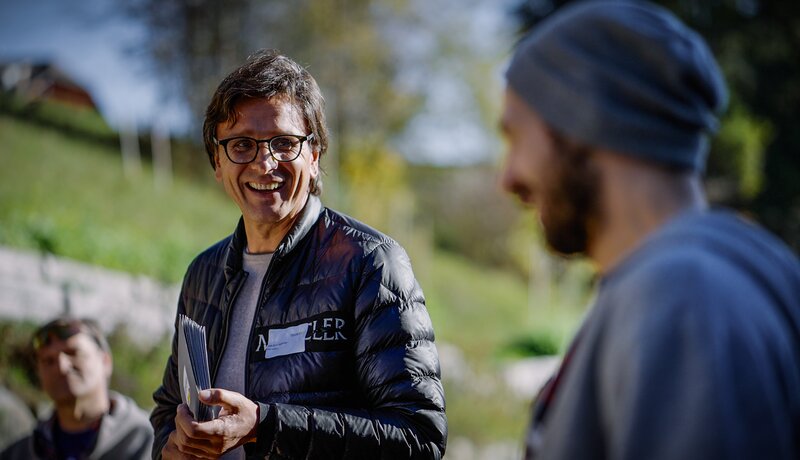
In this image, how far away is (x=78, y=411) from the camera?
330 centimetres

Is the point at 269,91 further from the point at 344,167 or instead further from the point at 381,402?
the point at 344,167

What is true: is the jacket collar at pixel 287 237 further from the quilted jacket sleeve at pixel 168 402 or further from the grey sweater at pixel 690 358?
the grey sweater at pixel 690 358

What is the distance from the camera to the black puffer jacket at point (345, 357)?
196 cm

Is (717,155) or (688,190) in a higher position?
(688,190)

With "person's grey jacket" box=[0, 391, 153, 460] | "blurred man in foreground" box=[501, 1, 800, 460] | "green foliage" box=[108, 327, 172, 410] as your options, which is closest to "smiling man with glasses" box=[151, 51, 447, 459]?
"blurred man in foreground" box=[501, 1, 800, 460]

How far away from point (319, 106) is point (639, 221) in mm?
1419

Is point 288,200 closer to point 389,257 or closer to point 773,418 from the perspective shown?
point 389,257

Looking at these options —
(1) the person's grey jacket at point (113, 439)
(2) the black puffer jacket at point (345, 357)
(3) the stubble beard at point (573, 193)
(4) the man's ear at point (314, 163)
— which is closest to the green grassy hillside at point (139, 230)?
(1) the person's grey jacket at point (113, 439)

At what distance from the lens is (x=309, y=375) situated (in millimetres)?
2021

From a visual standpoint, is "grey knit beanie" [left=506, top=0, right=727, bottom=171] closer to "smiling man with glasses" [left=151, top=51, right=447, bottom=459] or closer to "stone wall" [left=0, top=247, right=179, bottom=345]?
"smiling man with glasses" [left=151, top=51, right=447, bottom=459]

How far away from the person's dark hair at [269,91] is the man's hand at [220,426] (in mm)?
748

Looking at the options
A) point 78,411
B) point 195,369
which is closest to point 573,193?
point 195,369

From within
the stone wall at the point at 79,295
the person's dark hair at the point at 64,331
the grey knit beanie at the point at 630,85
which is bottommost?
the stone wall at the point at 79,295

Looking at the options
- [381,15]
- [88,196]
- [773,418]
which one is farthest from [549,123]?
[381,15]
